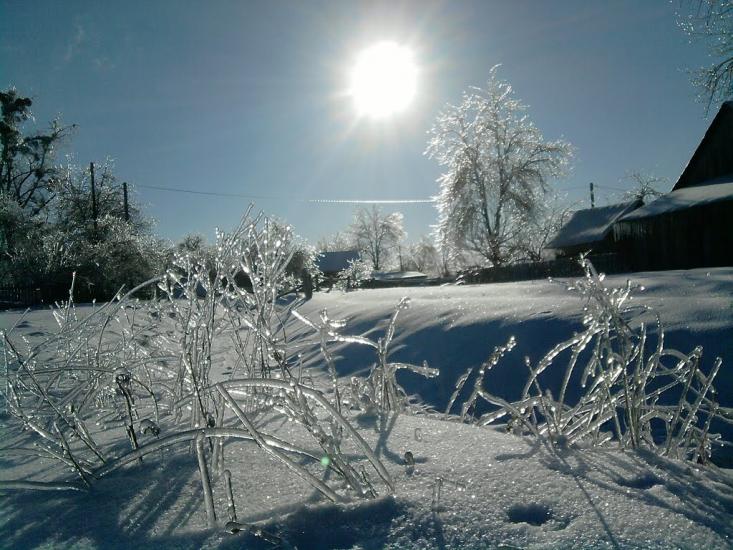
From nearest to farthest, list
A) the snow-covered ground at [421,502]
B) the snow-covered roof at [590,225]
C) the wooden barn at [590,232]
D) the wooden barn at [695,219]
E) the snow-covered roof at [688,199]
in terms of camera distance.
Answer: the snow-covered ground at [421,502] → the snow-covered roof at [688,199] → the wooden barn at [695,219] → the wooden barn at [590,232] → the snow-covered roof at [590,225]

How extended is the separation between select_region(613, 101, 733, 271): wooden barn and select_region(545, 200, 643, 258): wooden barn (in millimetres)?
5347

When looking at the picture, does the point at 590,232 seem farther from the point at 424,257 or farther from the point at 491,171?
the point at 424,257

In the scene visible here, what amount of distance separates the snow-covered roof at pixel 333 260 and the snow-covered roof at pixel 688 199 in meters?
46.6

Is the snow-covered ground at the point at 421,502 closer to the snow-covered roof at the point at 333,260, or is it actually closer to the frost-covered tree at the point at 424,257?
the snow-covered roof at the point at 333,260

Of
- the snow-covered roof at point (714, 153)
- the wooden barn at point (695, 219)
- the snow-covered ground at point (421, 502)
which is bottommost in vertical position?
the snow-covered ground at point (421, 502)

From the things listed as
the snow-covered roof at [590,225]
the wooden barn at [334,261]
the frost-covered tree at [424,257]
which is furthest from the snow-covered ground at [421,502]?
the frost-covered tree at [424,257]

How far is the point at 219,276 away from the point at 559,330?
13.9 feet

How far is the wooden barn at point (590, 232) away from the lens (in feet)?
84.9

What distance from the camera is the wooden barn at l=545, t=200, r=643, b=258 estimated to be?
25.9 metres

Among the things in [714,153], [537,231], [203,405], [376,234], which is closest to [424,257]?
[376,234]

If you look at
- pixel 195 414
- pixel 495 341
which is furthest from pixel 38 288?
pixel 195 414

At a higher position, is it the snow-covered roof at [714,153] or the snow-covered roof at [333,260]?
the snow-covered roof at [714,153]

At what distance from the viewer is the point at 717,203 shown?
1558cm

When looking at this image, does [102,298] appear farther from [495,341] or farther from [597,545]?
[597,545]
